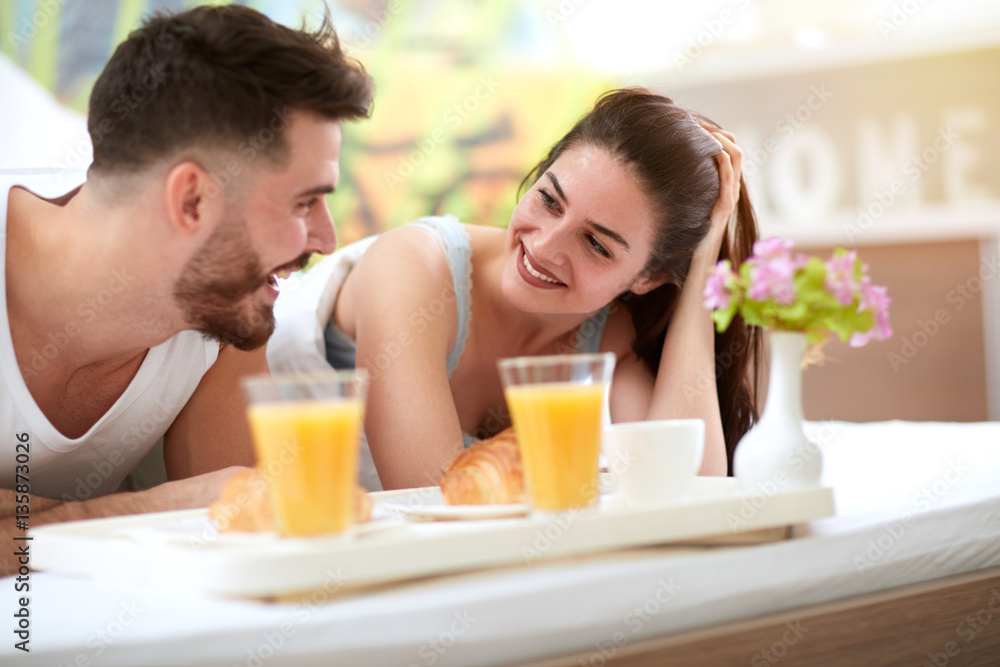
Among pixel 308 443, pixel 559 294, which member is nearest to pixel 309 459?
pixel 308 443

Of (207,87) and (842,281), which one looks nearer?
(842,281)

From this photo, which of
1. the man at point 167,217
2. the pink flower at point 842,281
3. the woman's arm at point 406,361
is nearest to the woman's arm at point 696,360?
the woman's arm at point 406,361

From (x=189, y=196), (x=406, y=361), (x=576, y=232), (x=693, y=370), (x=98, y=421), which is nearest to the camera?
(x=189, y=196)

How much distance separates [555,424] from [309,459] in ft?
0.96

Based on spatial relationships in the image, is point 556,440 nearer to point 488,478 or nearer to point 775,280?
point 488,478

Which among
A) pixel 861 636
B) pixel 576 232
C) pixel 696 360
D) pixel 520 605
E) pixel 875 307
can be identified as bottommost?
pixel 861 636

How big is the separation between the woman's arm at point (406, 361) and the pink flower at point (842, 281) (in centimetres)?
80

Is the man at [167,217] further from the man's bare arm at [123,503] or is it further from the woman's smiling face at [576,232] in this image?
the woman's smiling face at [576,232]

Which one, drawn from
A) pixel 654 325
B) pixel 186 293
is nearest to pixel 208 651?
pixel 186 293

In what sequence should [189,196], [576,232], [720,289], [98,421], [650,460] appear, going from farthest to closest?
[576,232] < [98,421] < [189,196] < [720,289] < [650,460]

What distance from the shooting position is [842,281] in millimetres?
1218

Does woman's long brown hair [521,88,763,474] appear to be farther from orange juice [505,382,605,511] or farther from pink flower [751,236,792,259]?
orange juice [505,382,605,511]

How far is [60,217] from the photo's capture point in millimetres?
1500

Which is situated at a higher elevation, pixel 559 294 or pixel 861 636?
pixel 559 294
